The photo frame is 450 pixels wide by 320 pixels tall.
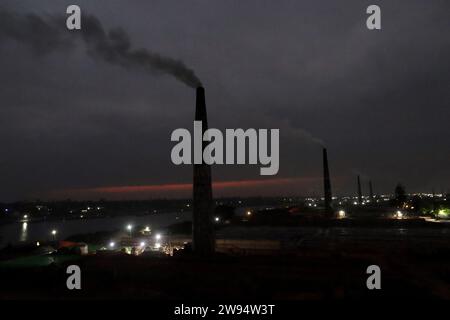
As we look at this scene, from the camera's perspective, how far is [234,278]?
13875 mm

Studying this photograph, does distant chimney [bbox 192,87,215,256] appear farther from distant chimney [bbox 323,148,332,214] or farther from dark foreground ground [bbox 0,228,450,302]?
distant chimney [bbox 323,148,332,214]

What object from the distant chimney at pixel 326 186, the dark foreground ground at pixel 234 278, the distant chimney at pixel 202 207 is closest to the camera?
the dark foreground ground at pixel 234 278

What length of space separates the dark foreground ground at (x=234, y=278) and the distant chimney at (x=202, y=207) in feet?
6.71

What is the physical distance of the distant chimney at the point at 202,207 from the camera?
18719 millimetres

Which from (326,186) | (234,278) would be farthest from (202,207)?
(326,186)

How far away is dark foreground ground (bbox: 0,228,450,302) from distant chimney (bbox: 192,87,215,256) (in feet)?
6.71

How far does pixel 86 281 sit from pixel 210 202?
287 inches

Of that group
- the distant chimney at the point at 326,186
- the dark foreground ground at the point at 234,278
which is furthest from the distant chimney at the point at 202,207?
the distant chimney at the point at 326,186

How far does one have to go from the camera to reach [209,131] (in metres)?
18.8

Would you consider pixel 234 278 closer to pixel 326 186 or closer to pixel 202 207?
pixel 202 207

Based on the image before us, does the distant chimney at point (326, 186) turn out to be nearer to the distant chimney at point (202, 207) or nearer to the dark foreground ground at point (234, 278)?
the dark foreground ground at point (234, 278)

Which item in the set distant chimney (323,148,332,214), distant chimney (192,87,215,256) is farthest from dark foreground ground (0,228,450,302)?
distant chimney (323,148,332,214)

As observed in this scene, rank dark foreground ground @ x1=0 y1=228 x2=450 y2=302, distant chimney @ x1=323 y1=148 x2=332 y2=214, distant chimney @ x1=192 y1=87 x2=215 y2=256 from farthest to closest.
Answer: distant chimney @ x1=323 y1=148 x2=332 y2=214, distant chimney @ x1=192 y1=87 x2=215 y2=256, dark foreground ground @ x1=0 y1=228 x2=450 y2=302

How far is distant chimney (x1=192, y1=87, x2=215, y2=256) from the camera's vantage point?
61.4 ft
